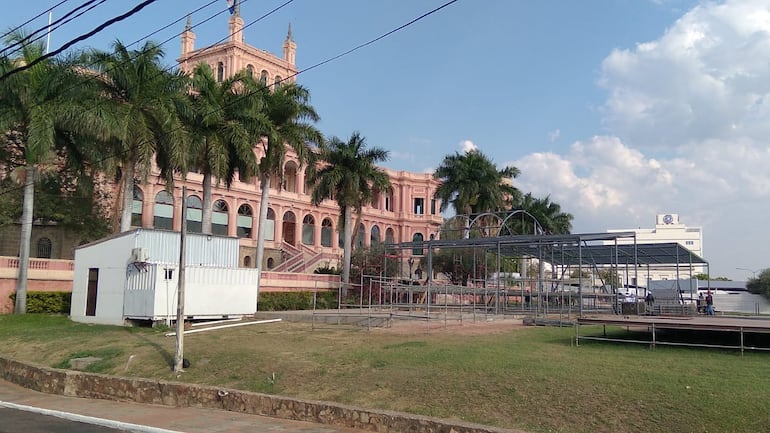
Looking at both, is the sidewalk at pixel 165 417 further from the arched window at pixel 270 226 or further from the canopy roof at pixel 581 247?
the arched window at pixel 270 226

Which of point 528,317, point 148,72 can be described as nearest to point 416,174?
point 148,72

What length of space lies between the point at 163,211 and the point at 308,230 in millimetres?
17257

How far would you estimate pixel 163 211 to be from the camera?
51344 mm

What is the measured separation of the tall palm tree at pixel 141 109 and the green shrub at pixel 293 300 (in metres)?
9.42

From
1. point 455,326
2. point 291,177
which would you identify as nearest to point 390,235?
point 291,177

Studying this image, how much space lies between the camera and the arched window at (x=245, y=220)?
187ft

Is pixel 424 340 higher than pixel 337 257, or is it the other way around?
pixel 337 257

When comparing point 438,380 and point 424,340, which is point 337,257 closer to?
point 424,340

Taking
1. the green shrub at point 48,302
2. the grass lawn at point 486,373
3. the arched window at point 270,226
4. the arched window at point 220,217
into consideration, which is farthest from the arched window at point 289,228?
the grass lawn at point 486,373

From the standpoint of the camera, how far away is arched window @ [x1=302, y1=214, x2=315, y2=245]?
64.6 m

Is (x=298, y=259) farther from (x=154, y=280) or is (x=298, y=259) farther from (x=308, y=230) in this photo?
(x=154, y=280)

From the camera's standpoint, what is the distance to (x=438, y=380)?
1198 centimetres

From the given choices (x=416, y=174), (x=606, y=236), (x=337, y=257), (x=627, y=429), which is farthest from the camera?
(x=416, y=174)

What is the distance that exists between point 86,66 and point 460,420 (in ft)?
88.3
